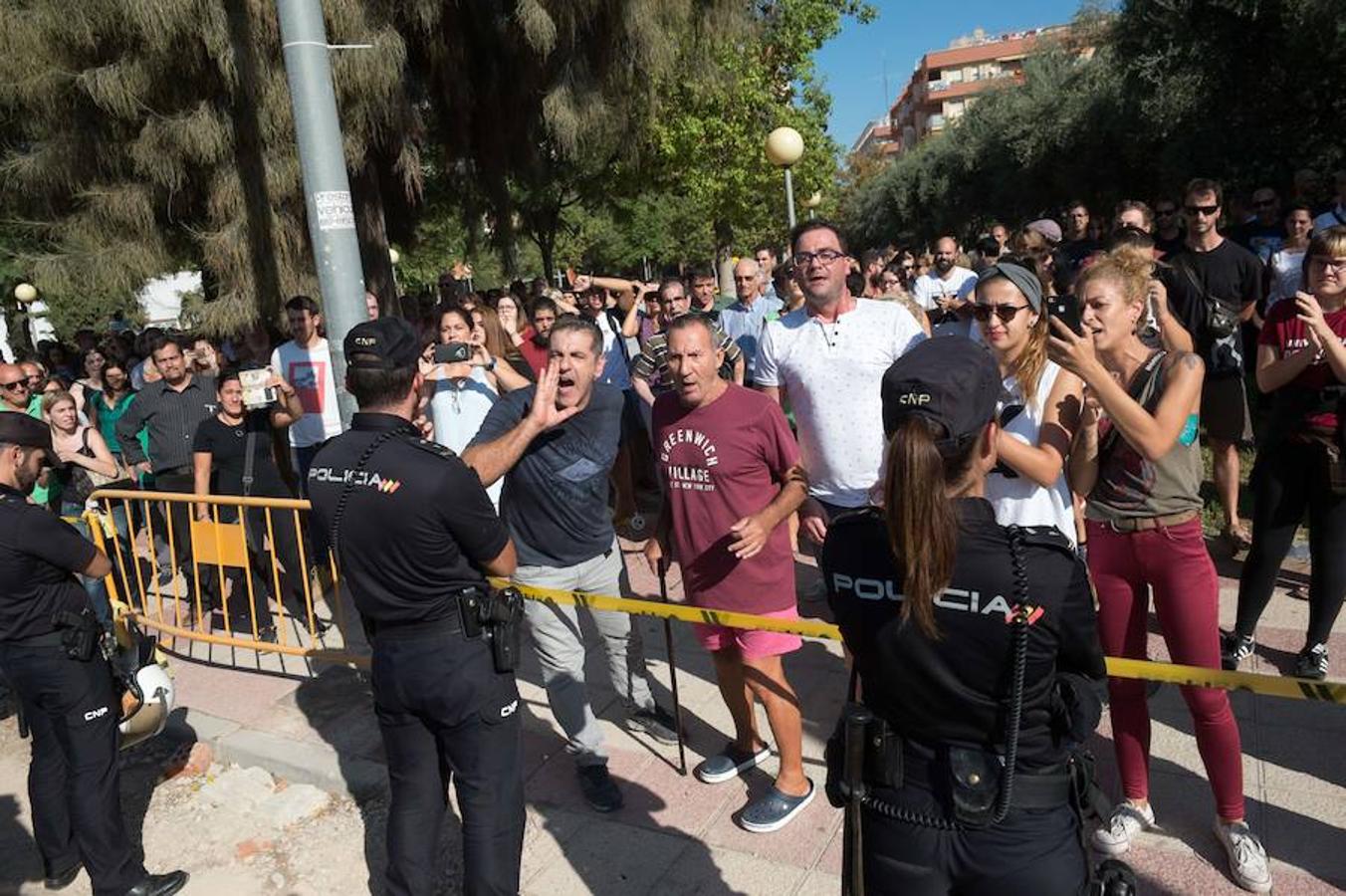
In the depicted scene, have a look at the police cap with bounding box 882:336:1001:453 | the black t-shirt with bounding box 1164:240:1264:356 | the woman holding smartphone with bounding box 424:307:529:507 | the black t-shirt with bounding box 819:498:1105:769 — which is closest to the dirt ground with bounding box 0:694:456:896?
the woman holding smartphone with bounding box 424:307:529:507

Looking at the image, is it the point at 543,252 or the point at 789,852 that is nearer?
the point at 789,852

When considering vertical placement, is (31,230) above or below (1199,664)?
above

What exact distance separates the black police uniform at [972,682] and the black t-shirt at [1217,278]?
4.72 metres

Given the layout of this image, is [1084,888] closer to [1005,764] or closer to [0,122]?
[1005,764]

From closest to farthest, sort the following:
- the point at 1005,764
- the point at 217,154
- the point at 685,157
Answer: the point at 1005,764 < the point at 217,154 < the point at 685,157

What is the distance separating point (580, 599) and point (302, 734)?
206 cm

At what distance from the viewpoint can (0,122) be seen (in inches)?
348

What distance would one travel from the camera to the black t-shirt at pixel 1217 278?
5656mm

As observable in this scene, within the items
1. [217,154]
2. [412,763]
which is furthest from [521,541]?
[217,154]

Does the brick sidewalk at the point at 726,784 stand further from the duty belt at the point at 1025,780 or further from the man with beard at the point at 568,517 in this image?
the duty belt at the point at 1025,780

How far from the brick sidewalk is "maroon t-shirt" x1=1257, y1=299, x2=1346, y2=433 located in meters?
1.18

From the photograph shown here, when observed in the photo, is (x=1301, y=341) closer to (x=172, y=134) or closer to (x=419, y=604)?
(x=419, y=604)

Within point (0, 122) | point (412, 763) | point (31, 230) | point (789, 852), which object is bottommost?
point (789, 852)

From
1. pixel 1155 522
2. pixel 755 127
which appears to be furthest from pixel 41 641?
pixel 755 127
